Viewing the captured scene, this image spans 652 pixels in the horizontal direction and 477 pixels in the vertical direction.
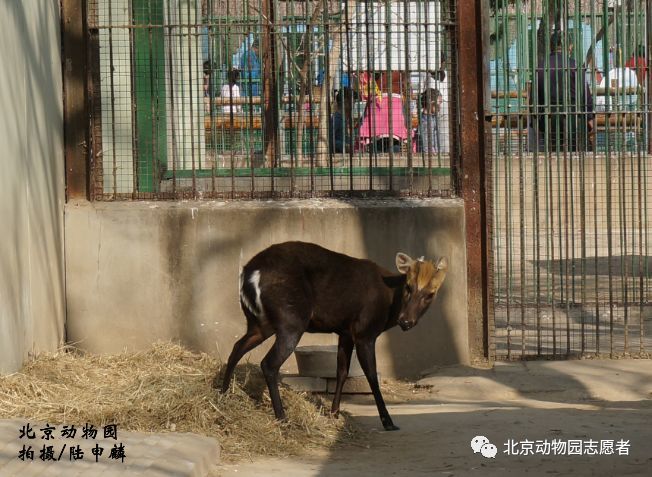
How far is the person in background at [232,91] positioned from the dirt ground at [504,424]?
121 inches

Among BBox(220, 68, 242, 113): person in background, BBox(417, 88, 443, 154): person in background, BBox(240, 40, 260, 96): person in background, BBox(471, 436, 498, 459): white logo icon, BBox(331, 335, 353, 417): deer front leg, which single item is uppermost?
BBox(240, 40, 260, 96): person in background

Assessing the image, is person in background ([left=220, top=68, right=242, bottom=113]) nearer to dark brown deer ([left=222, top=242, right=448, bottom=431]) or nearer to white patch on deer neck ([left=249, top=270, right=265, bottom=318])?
dark brown deer ([left=222, top=242, right=448, bottom=431])

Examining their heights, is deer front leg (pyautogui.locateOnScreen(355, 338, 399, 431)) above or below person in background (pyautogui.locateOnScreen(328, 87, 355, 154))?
below

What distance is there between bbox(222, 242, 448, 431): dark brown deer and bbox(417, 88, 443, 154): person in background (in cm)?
221

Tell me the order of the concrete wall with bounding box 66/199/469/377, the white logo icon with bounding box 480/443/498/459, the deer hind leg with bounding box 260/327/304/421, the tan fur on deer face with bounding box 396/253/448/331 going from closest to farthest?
the white logo icon with bounding box 480/443/498/459, the deer hind leg with bounding box 260/327/304/421, the tan fur on deer face with bounding box 396/253/448/331, the concrete wall with bounding box 66/199/469/377

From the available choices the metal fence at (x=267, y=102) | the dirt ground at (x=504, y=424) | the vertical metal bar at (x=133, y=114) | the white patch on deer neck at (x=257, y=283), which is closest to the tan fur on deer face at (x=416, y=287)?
the dirt ground at (x=504, y=424)

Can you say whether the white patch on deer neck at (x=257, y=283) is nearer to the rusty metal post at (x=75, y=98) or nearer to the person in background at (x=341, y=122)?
the person in background at (x=341, y=122)

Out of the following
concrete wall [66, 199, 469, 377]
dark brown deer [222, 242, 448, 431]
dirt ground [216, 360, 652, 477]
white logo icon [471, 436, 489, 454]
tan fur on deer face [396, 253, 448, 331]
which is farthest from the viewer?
concrete wall [66, 199, 469, 377]

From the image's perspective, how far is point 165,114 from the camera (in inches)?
427

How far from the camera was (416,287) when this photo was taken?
8.39 metres

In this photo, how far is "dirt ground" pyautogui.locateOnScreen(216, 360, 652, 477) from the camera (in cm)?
680

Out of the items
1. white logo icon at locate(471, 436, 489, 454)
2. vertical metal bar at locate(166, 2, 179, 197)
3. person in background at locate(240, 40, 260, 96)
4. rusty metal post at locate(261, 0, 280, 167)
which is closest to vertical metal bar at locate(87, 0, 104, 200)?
vertical metal bar at locate(166, 2, 179, 197)

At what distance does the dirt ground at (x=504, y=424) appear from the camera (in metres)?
6.80

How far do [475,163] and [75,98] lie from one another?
12.6 feet
